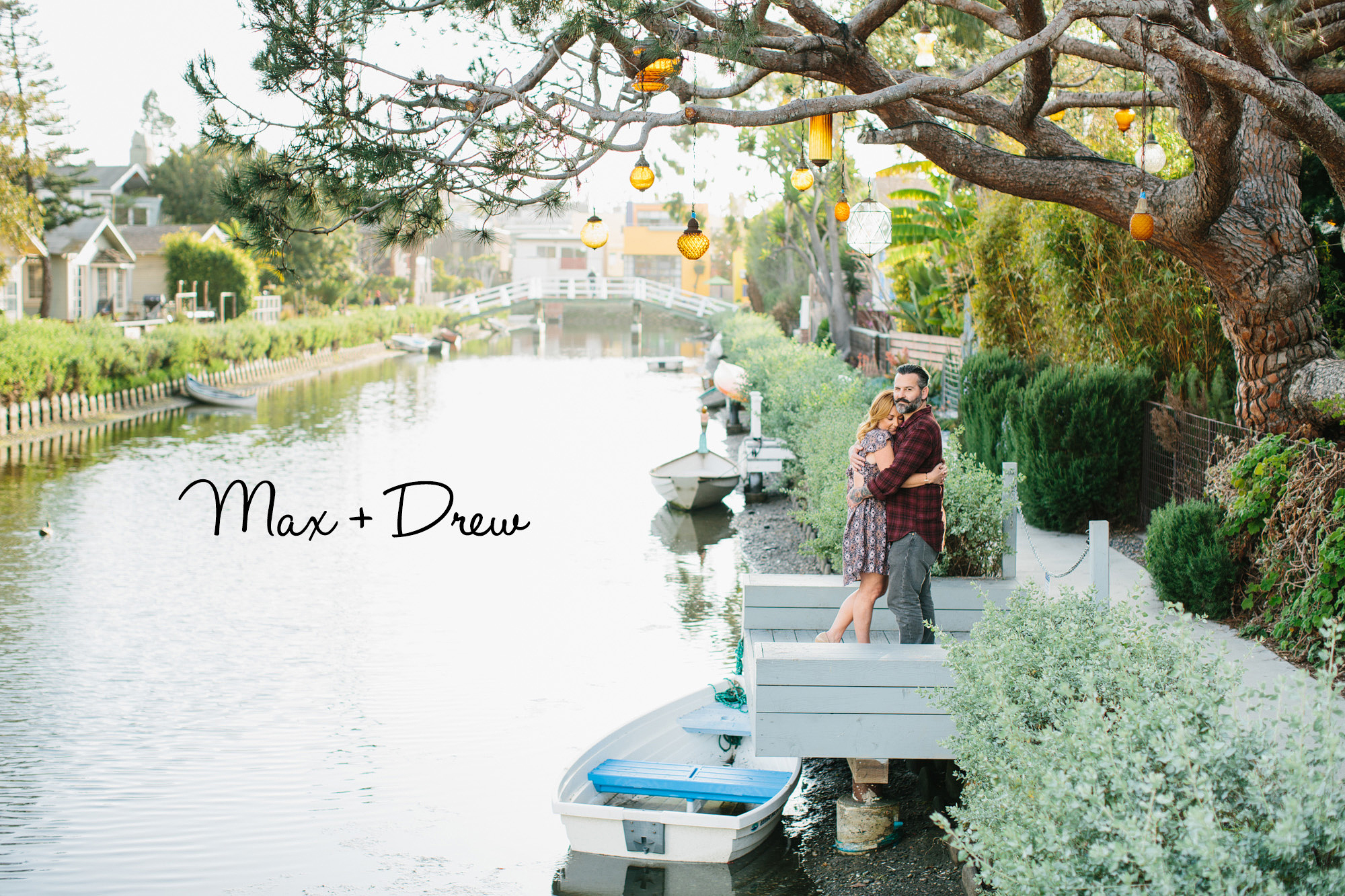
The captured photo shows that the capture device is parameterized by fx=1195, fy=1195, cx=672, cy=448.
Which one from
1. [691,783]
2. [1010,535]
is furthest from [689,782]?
[1010,535]

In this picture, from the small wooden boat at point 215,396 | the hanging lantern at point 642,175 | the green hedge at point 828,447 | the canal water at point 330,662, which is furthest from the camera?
the small wooden boat at point 215,396

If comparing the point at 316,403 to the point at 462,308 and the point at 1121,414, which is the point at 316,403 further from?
the point at 462,308

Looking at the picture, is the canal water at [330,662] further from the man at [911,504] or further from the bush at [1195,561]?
the bush at [1195,561]

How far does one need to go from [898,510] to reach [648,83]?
125 inches

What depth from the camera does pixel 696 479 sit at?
15.4 m

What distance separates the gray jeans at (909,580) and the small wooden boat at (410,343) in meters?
46.5

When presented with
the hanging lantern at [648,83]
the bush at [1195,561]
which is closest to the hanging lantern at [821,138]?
the hanging lantern at [648,83]

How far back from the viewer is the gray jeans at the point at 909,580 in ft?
19.7

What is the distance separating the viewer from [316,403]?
30484 millimetres

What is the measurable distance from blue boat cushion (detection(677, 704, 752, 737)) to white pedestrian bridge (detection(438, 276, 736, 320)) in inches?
2224

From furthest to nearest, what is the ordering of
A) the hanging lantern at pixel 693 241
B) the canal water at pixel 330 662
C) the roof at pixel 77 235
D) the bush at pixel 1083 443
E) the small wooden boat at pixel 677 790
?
the roof at pixel 77 235
the bush at pixel 1083 443
the hanging lantern at pixel 693 241
the canal water at pixel 330 662
the small wooden boat at pixel 677 790

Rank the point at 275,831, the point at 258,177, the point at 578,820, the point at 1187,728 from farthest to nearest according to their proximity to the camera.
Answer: the point at 258,177
the point at 275,831
the point at 578,820
the point at 1187,728

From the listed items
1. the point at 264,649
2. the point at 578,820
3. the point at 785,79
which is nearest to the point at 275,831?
the point at 578,820

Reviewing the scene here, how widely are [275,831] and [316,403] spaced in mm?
25166
